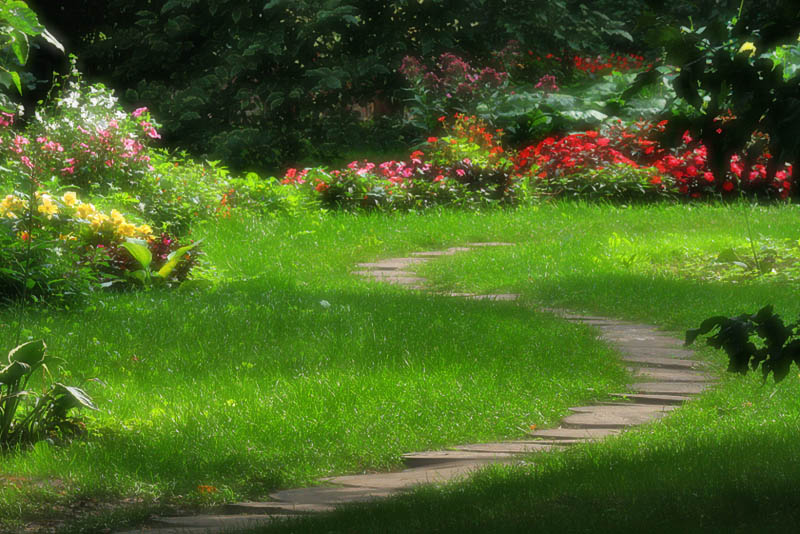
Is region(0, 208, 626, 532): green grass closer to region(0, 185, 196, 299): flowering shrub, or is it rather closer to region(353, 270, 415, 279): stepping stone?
region(0, 185, 196, 299): flowering shrub

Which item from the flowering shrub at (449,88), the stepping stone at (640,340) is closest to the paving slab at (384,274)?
the stepping stone at (640,340)

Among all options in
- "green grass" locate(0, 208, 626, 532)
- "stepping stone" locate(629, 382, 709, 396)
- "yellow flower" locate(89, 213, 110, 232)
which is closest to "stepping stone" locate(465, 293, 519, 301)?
"green grass" locate(0, 208, 626, 532)

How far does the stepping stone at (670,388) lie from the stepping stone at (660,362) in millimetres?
414

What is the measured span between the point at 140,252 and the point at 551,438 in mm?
4690

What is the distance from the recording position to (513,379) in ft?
19.0

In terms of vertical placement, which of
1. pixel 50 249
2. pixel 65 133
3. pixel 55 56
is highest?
pixel 55 56

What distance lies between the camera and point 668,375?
616 cm

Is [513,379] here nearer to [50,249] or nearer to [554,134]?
[50,249]

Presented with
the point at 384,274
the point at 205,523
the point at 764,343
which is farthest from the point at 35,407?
the point at 384,274

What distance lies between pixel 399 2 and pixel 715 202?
24.8ft

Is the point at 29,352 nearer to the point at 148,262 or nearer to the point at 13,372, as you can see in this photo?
the point at 13,372

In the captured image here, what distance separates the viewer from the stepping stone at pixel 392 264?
10.2 meters

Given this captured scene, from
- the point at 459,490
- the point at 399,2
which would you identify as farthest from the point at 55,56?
the point at 459,490

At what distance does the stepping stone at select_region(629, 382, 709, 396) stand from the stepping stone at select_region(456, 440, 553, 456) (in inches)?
48.8
